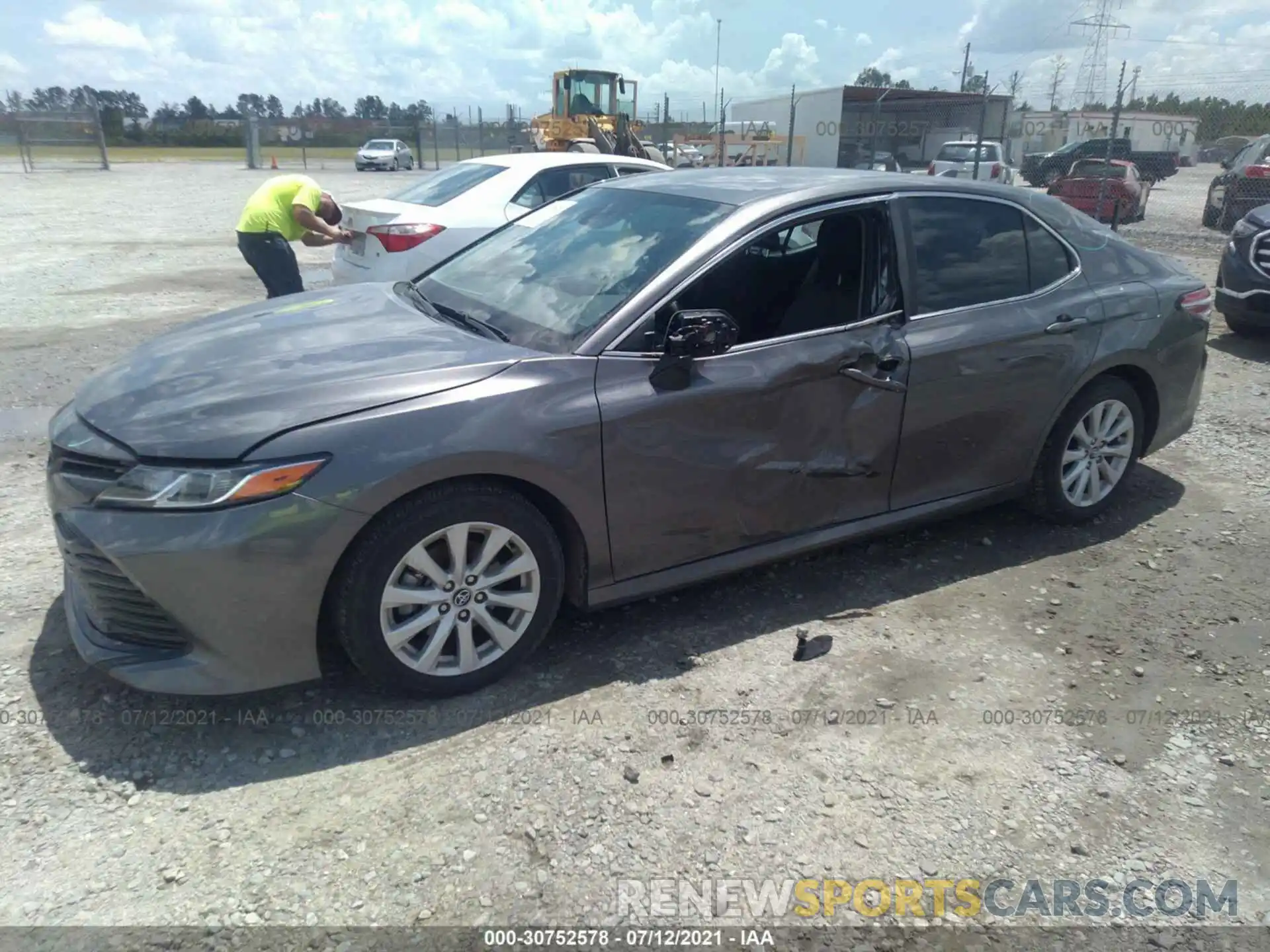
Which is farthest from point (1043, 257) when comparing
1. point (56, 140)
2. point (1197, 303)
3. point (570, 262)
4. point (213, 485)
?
point (56, 140)

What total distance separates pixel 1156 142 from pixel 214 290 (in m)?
40.7

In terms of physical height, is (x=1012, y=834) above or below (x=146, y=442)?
below

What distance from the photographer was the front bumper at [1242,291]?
26.0 ft

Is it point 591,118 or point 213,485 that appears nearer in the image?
point 213,485

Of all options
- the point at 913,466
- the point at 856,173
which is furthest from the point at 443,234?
the point at 913,466

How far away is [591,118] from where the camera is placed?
2625 centimetres

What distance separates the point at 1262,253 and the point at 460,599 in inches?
316

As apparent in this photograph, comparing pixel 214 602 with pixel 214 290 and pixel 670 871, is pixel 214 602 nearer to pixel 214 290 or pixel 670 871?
pixel 670 871

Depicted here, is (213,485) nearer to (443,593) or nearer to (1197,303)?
(443,593)

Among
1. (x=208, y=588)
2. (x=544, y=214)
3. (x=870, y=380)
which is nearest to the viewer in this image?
(x=208, y=588)

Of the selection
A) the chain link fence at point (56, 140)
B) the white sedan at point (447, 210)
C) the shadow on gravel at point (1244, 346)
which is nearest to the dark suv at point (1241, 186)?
the shadow on gravel at point (1244, 346)

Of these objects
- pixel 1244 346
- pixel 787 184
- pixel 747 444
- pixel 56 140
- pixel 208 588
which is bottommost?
pixel 1244 346

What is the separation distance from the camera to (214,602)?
274cm

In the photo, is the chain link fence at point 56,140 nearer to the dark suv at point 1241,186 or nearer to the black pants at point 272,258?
the black pants at point 272,258
